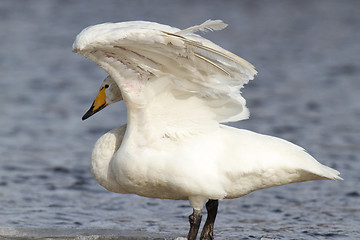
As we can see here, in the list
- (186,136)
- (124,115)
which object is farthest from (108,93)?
(124,115)

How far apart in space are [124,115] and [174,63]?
568cm

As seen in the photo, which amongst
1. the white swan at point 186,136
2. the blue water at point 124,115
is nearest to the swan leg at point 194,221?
the white swan at point 186,136

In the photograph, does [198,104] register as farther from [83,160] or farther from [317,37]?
[317,37]

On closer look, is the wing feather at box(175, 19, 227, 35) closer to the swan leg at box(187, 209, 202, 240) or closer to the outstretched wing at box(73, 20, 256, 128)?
the outstretched wing at box(73, 20, 256, 128)

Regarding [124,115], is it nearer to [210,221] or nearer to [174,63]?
[210,221]

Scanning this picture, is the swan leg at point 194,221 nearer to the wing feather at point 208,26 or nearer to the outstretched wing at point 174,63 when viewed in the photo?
the outstretched wing at point 174,63

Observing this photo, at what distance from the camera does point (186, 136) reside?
19.8 feet

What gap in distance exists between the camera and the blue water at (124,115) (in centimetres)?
723

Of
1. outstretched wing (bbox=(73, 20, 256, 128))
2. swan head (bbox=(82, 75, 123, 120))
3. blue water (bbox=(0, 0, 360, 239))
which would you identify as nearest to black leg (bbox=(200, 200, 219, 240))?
blue water (bbox=(0, 0, 360, 239))

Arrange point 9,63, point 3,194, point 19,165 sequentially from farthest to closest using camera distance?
point 9,63 → point 19,165 → point 3,194

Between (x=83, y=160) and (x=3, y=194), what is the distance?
1619mm

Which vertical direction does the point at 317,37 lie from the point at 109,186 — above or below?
above

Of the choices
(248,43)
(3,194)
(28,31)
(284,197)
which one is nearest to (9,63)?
(28,31)

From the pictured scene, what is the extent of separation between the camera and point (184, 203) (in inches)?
310
